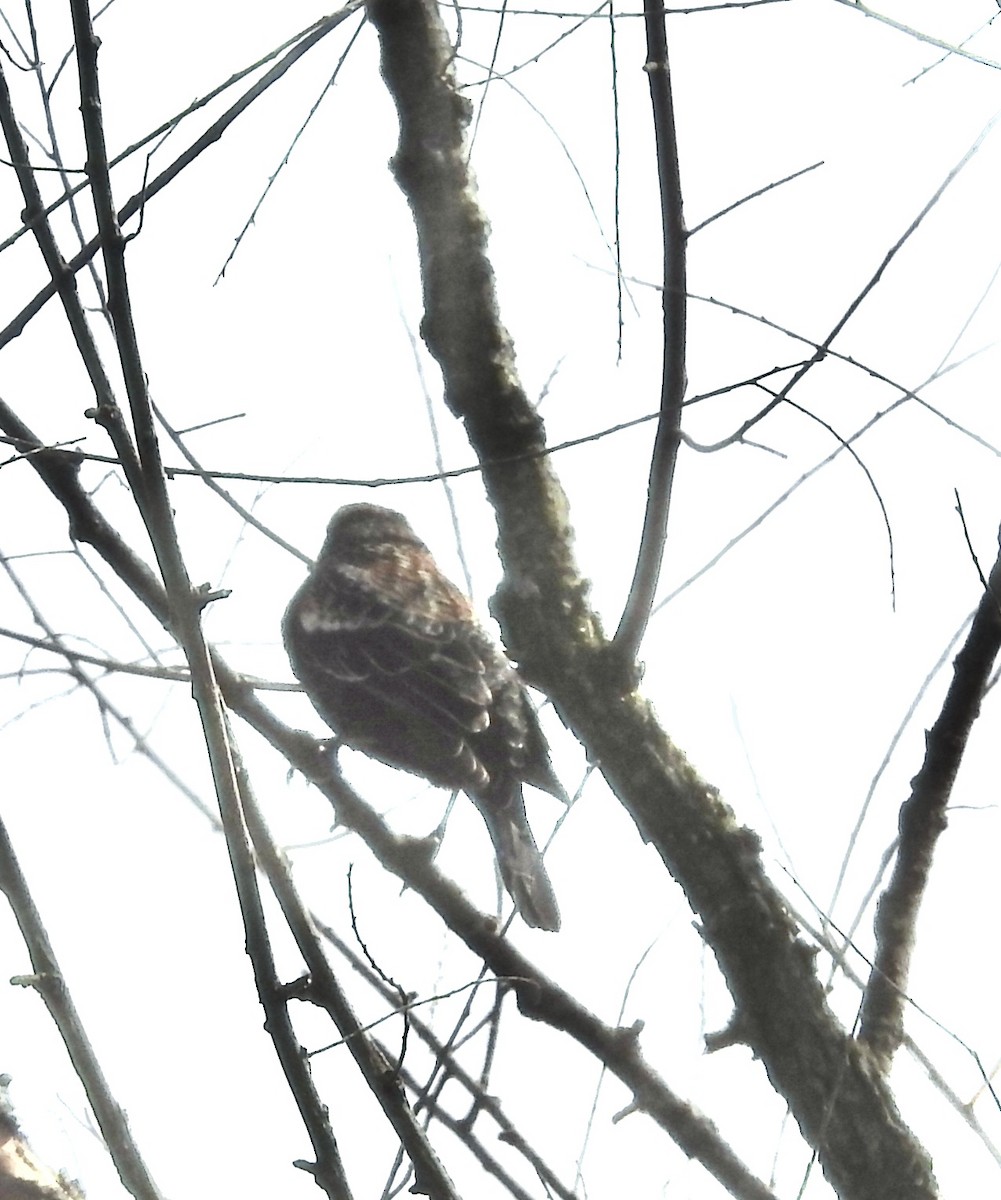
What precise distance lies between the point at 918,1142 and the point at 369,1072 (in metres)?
1.34

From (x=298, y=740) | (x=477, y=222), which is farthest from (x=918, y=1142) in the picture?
(x=477, y=222)

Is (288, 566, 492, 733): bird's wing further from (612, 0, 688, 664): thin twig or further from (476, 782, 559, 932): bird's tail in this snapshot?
(612, 0, 688, 664): thin twig

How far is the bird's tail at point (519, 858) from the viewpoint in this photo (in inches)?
182

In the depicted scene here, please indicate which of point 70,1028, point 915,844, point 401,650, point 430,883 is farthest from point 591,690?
point 401,650

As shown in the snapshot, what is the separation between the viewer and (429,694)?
17.8 ft

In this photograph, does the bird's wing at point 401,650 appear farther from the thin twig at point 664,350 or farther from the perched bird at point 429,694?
the thin twig at point 664,350

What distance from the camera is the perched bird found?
A: 5109 millimetres

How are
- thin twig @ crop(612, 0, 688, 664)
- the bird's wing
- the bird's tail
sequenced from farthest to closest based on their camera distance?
1. the bird's wing
2. the bird's tail
3. thin twig @ crop(612, 0, 688, 664)

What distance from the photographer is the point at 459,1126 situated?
9.61 feet

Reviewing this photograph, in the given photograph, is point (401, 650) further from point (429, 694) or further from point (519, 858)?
point (519, 858)

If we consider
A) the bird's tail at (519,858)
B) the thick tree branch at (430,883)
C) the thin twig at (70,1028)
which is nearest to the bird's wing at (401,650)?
the bird's tail at (519,858)

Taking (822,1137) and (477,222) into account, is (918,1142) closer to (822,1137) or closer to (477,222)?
(822,1137)

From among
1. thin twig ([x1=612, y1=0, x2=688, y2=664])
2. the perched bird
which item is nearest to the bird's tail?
the perched bird

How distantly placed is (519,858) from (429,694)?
77 centimetres
